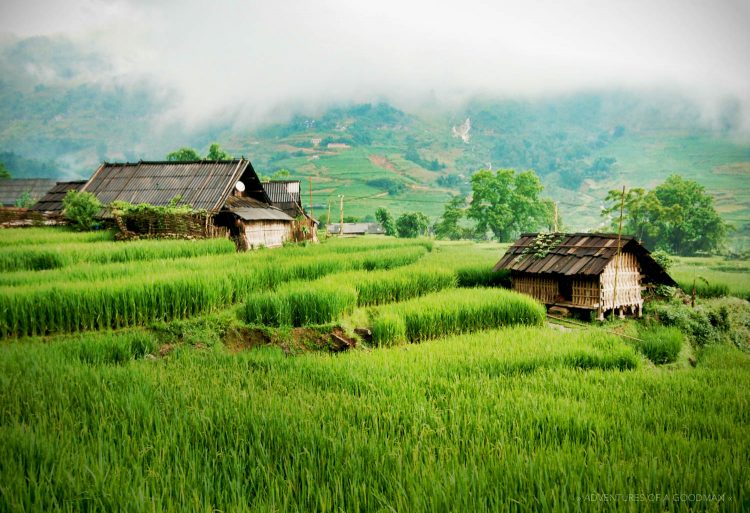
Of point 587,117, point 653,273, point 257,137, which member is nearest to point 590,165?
point 587,117

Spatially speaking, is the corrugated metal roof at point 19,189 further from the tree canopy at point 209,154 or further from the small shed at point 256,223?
the small shed at point 256,223

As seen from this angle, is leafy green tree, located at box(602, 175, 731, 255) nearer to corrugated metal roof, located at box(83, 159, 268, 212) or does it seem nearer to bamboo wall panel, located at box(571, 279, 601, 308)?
bamboo wall panel, located at box(571, 279, 601, 308)

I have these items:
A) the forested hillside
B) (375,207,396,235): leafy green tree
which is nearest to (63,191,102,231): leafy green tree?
the forested hillside

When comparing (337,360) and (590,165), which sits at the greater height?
(590,165)

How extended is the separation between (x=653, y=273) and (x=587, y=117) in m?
224

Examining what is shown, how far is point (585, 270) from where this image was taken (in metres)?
10.2

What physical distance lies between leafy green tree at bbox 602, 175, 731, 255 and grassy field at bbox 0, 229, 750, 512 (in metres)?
23.3

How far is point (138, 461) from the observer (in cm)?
228

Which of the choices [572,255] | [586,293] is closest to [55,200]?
[572,255]

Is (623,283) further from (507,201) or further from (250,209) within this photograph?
(507,201)

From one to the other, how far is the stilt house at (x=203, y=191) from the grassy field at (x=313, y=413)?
8.48 meters

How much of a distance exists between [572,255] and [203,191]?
13925 mm

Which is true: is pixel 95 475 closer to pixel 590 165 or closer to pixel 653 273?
pixel 653 273

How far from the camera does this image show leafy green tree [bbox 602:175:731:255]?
2538 centimetres
